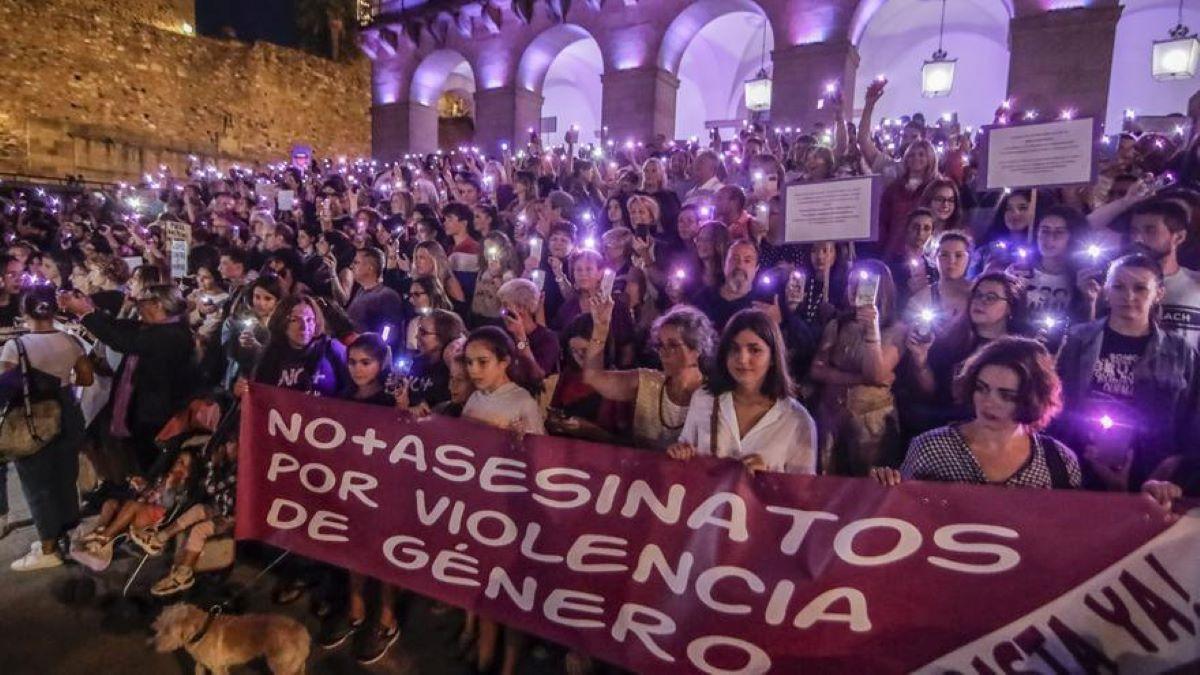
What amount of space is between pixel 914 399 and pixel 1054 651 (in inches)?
55.0

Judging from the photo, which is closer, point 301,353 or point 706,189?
point 301,353

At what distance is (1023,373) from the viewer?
2.52m

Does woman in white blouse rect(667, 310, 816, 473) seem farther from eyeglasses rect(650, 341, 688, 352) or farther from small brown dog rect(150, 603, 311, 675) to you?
small brown dog rect(150, 603, 311, 675)

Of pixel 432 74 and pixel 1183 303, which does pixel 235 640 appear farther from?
pixel 432 74

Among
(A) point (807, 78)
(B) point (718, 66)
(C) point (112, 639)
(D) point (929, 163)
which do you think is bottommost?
(C) point (112, 639)

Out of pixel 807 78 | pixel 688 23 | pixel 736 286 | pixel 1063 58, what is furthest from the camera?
pixel 688 23

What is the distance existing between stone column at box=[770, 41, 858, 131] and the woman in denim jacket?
1207cm

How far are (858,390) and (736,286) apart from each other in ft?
3.44

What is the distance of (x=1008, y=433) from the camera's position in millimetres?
2570

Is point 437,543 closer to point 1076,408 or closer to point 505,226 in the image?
point 1076,408

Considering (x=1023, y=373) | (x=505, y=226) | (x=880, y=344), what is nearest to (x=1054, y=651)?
(x=1023, y=373)

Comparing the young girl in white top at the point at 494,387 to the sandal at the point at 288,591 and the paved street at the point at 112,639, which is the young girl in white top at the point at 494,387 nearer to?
the paved street at the point at 112,639

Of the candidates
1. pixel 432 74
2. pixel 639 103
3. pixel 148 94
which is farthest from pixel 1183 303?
pixel 148 94

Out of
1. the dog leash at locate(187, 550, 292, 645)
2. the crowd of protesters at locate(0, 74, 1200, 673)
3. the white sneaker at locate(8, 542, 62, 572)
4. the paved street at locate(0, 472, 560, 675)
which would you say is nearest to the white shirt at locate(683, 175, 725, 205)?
the crowd of protesters at locate(0, 74, 1200, 673)
